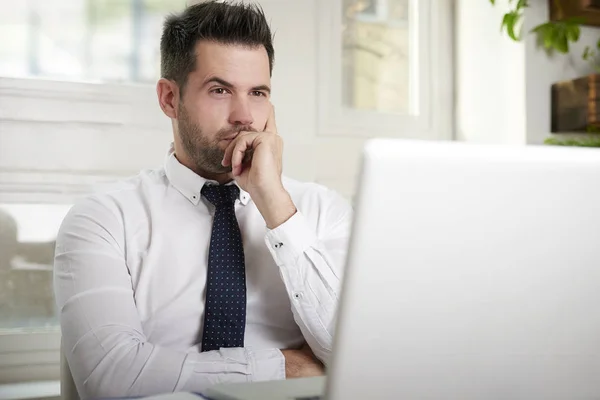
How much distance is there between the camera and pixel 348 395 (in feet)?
1.97

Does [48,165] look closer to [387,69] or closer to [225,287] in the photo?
[225,287]

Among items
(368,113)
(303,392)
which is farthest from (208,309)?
(368,113)

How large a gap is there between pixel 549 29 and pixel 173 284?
6.17ft

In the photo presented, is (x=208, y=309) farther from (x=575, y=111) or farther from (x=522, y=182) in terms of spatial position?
(x=575, y=111)

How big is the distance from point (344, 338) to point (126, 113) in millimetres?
1983

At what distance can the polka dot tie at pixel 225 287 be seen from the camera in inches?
59.8

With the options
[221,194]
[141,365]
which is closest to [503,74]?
[221,194]

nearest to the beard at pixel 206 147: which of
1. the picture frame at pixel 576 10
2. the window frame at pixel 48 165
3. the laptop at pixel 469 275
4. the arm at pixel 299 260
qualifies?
the arm at pixel 299 260

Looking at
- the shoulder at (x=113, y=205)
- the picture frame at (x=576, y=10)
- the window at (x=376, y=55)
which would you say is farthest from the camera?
the window at (x=376, y=55)

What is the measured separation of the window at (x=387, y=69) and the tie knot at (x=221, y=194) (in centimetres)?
109

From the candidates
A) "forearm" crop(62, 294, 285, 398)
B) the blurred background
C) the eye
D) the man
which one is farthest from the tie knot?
the blurred background

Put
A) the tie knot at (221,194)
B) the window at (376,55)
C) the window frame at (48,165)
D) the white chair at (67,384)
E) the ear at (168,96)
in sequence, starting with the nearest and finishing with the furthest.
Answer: the white chair at (67,384)
the tie knot at (221,194)
the ear at (168,96)
the window frame at (48,165)
the window at (376,55)

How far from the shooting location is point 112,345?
4.39 feet

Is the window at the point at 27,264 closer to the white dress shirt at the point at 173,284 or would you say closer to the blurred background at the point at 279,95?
the blurred background at the point at 279,95
